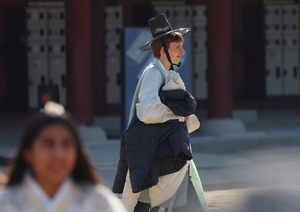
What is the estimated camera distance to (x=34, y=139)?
6.12 ft

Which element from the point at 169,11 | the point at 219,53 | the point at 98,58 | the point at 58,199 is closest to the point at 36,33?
the point at 98,58

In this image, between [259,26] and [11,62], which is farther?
[259,26]

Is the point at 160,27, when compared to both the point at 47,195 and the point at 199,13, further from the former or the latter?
the point at 199,13

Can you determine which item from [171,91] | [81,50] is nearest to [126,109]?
[81,50]

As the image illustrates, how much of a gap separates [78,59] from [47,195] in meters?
8.48

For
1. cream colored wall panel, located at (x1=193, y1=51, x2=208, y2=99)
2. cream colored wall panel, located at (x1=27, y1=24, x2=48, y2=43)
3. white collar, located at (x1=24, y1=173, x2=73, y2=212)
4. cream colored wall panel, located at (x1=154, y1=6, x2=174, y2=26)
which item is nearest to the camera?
white collar, located at (x1=24, y1=173, x2=73, y2=212)

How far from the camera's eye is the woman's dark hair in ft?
6.07

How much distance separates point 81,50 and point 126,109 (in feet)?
4.52

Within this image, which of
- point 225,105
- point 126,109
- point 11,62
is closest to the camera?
point 126,109

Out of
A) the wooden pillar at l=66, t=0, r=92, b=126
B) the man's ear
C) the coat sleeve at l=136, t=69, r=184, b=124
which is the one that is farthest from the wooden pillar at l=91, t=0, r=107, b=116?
the man's ear

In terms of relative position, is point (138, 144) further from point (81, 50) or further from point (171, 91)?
point (81, 50)

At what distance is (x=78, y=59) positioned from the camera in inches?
402

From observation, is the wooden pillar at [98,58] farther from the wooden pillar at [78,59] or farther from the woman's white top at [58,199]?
the woman's white top at [58,199]

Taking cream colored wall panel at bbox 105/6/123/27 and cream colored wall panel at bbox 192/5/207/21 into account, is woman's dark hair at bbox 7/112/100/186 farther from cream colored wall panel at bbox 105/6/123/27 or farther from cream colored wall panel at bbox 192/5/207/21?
cream colored wall panel at bbox 192/5/207/21
